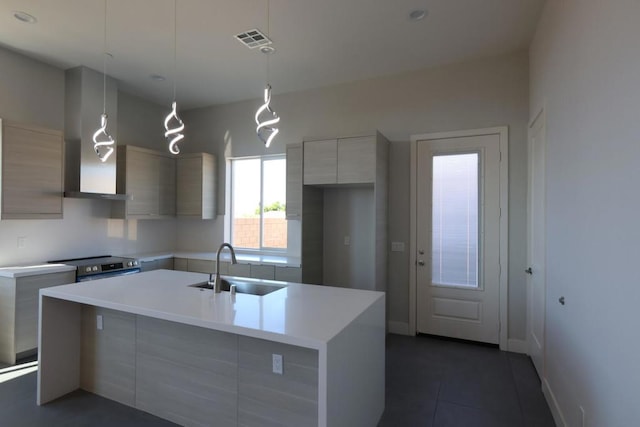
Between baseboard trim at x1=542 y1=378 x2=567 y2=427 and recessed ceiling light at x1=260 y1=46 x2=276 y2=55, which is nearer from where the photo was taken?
baseboard trim at x1=542 y1=378 x2=567 y2=427

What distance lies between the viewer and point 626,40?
1.40m

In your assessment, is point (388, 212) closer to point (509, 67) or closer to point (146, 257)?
point (509, 67)

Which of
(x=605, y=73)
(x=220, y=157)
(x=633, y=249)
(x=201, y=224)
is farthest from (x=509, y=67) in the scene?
(x=201, y=224)

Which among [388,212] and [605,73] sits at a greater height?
[605,73]

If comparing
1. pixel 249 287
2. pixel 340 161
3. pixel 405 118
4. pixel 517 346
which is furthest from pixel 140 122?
pixel 517 346

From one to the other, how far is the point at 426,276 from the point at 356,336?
2.37 m

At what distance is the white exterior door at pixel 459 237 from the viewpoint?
373cm

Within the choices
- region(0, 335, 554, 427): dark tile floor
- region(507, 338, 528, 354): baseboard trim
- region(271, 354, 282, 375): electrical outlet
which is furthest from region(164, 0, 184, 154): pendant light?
region(507, 338, 528, 354): baseboard trim

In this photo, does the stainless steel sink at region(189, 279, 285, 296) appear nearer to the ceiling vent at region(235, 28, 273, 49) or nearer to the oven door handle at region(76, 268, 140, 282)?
the oven door handle at region(76, 268, 140, 282)

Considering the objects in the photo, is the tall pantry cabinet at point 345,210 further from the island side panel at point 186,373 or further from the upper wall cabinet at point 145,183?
the upper wall cabinet at point 145,183

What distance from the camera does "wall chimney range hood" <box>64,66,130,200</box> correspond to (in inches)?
159

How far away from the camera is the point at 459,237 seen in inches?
153

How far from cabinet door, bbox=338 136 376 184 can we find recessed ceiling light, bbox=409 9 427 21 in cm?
121

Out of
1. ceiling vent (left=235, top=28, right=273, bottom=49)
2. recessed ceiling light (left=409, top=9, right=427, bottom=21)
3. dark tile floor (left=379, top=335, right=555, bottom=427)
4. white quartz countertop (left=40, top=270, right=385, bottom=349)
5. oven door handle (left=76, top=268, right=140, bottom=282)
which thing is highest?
recessed ceiling light (left=409, top=9, right=427, bottom=21)
